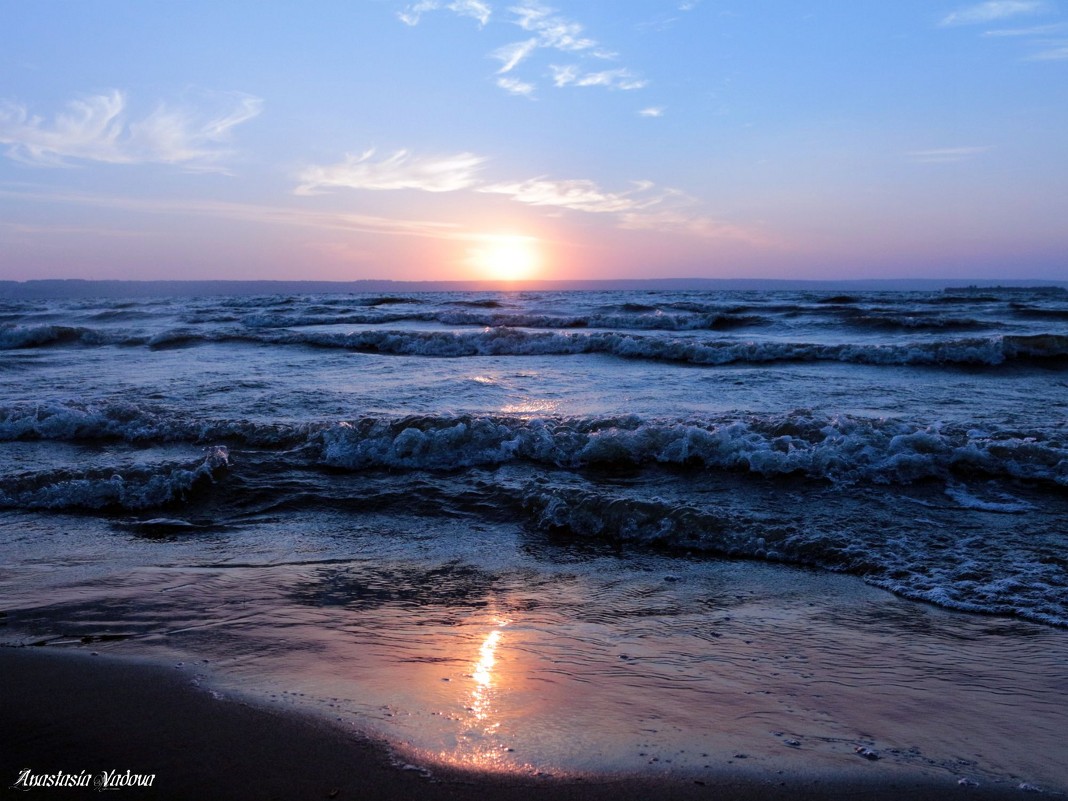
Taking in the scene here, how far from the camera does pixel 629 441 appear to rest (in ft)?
25.0

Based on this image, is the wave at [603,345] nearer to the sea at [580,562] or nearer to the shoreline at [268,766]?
the sea at [580,562]

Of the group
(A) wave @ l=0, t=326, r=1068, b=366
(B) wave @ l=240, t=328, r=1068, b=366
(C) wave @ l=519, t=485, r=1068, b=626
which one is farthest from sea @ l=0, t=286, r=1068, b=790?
(A) wave @ l=0, t=326, r=1068, b=366

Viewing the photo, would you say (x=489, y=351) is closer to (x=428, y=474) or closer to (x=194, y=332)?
(x=194, y=332)

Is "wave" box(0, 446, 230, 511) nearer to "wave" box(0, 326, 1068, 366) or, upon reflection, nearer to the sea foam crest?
the sea foam crest

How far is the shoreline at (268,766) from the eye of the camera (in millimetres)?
2262

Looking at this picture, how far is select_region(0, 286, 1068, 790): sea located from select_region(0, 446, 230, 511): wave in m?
0.03

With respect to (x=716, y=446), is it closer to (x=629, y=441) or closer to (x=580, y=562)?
(x=629, y=441)

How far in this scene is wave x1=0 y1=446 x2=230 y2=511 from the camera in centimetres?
629

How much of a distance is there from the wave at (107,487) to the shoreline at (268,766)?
382 centimetres

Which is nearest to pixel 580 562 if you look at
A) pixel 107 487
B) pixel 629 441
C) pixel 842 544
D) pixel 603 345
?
pixel 842 544

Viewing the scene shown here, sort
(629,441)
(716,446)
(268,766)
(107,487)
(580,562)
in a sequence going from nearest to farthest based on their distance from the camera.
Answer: (268,766) → (580,562) → (107,487) → (716,446) → (629,441)

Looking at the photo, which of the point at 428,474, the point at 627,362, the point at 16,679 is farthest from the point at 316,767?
the point at 627,362

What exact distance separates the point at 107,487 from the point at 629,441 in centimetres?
483

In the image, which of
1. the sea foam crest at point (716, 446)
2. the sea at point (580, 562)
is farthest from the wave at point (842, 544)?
the sea foam crest at point (716, 446)
